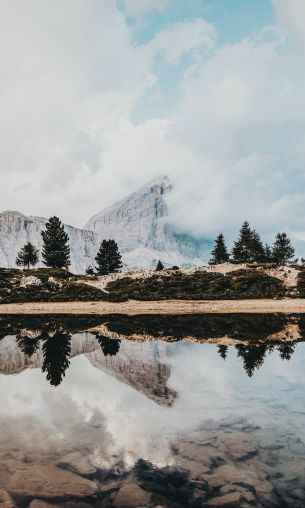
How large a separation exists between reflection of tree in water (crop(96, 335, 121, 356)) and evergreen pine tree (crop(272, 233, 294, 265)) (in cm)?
7923

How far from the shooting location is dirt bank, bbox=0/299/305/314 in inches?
2082

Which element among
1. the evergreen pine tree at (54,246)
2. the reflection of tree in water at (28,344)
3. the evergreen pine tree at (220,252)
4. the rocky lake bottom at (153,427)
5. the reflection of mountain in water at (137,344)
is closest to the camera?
the rocky lake bottom at (153,427)

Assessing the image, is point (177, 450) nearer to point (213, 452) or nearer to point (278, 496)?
point (213, 452)

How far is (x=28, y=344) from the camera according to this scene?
89.4 feet

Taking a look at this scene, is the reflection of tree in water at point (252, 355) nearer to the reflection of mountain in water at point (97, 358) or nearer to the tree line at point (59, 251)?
the reflection of mountain in water at point (97, 358)

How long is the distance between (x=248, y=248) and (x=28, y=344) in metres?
82.1

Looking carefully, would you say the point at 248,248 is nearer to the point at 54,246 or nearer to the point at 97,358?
the point at 54,246

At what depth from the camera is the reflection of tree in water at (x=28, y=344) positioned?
79.6ft

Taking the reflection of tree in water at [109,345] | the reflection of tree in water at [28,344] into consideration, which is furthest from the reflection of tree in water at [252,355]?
the reflection of tree in water at [28,344]

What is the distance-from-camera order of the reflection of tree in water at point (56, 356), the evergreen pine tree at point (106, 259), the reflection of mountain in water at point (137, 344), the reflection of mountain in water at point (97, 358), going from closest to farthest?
1. the reflection of mountain in water at point (97, 358)
2. the reflection of tree in water at point (56, 356)
3. the reflection of mountain in water at point (137, 344)
4. the evergreen pine tree at point (106, 259)

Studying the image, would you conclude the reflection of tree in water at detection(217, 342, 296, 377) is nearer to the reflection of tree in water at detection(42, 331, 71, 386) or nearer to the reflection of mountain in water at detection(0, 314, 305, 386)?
the reflection of mountain in water at detection(0, 314, 305, 386)

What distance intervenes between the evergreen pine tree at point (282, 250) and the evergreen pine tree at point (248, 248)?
11.6 ft

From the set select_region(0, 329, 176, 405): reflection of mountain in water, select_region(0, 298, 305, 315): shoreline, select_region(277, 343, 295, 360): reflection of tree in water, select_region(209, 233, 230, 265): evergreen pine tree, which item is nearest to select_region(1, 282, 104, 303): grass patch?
select_region(0, 298, 305, 315): shoreline

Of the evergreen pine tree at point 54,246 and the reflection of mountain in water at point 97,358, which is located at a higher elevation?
the evergreen pine tree at point 54,246
